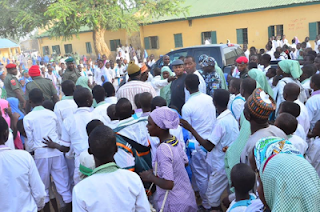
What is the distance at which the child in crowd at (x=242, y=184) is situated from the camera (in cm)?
239

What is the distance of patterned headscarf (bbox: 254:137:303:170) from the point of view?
5.97ft

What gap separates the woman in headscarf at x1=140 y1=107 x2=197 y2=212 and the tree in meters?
18.0

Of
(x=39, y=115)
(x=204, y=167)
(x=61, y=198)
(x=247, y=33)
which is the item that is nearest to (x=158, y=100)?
(x=204, y=167)

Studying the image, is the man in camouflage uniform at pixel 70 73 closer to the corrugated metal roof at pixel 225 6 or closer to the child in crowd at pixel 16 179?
the child in crowd at pixel 16 179

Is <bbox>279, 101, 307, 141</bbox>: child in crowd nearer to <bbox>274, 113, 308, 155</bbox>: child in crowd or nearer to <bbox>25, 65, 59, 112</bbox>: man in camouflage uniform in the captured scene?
<bbox>274, 113, 308, 155</bbox>: child in crowd

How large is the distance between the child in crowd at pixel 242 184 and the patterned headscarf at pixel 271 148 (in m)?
0.45

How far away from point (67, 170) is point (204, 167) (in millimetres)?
1908

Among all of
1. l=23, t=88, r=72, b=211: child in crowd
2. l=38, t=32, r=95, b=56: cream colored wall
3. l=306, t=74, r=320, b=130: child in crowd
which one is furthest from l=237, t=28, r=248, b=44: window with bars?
l=23, t=88, r=72, b=211: child in crowd

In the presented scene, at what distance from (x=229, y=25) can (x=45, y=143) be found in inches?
785

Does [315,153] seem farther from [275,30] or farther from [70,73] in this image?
[275,30]

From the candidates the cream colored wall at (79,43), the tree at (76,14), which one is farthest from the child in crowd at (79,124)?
the cream colored wall at (79,43)

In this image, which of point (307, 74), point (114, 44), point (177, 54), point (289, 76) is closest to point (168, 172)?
point (289, 76)

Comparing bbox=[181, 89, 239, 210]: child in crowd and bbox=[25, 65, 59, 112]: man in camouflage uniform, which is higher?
bbox=[25, 65, 59, 112]: man in camouflage uniform

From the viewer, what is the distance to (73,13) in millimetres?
20562
